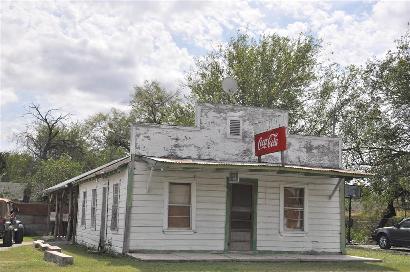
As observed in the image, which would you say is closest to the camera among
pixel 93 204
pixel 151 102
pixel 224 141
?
pixel 224 141

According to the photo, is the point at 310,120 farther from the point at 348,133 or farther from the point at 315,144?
the point at 315,144

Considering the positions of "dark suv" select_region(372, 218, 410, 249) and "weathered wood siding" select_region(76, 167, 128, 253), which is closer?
"weathered wood siding" select_region(76, 167, 128, 253)

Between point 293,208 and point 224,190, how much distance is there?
2.41 meters

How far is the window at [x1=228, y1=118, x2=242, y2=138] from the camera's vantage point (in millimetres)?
18078

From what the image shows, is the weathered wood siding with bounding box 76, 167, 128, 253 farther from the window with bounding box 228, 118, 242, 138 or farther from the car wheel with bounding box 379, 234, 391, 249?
the car wheel with bounding box 379, 234, 391, 249

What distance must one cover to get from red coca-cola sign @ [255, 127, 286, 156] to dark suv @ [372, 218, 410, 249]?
36.6ft

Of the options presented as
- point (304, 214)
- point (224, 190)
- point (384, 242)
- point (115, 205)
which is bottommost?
point (384, 242)

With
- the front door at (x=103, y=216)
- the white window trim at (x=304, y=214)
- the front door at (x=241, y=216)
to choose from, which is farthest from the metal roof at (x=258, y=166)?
the front door at (x=103, y=216)

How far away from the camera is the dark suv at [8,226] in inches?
874

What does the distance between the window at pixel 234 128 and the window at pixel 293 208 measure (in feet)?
7.35

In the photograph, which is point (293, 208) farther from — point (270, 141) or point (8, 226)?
point (8, 226)

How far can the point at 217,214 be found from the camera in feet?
56.6

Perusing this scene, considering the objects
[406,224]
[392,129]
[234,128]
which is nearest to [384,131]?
[392,129]

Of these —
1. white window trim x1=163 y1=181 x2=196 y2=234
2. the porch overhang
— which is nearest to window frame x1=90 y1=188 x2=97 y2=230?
white window trim x1=163 y1=181 x2=196 y2=234
